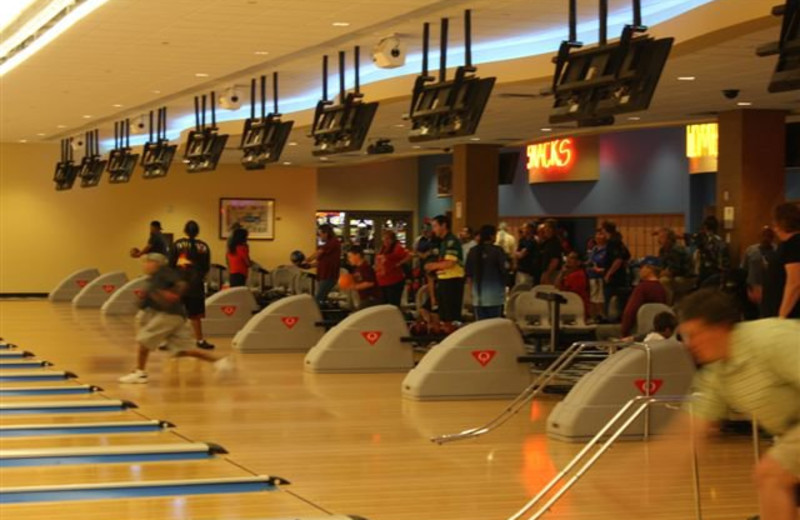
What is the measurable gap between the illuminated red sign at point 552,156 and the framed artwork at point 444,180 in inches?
172

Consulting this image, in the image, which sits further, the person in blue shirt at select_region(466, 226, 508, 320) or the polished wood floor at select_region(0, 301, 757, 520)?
the person in blue shirt at select_region(466, 226, 508, 320)

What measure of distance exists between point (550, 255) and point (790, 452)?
1479 cm

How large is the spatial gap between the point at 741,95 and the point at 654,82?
713 centimetres

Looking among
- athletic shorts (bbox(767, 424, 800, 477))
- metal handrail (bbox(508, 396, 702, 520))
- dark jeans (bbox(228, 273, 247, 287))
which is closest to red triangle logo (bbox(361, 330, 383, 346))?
dark jeans (bbox(228, 273, 247, 287))

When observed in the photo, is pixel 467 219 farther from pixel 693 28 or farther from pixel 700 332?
pixel 700 332

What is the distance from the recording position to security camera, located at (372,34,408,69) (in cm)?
1454

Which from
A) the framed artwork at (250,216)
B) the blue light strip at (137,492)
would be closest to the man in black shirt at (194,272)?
the blue light strip at (137,492)

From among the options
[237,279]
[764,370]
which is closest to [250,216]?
[237,279]

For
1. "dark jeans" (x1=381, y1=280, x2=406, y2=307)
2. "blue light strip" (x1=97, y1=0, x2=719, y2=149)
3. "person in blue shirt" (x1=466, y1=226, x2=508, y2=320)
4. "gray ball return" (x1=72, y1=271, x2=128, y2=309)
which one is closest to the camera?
"blue light strip" (x1=97, y1=0, x2=719, y2=149)

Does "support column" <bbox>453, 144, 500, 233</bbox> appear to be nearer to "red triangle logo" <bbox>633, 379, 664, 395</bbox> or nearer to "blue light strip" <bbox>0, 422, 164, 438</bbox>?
"red triangle logo" <bbox>633, 379, 664, 395</bbox>

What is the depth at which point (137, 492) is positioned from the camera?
315 inches

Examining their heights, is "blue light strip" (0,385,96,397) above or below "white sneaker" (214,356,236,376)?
below

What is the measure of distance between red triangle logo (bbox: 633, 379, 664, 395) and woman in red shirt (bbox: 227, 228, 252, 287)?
37.1ft

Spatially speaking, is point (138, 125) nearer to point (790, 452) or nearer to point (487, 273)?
point (487, 273)
